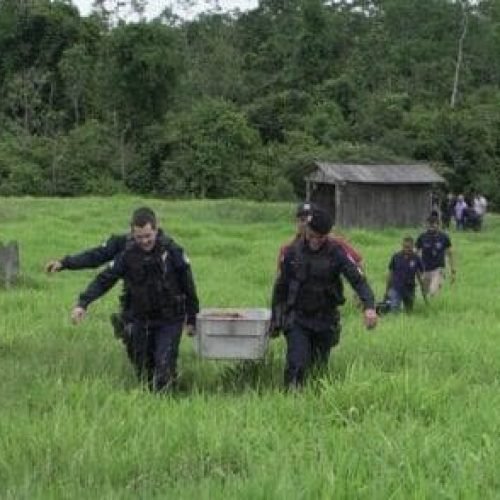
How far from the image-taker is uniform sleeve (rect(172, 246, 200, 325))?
30.0 feet

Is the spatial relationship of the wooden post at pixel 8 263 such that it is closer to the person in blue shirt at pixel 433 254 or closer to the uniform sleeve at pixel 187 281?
the person in blue shirt at pixel 433 254

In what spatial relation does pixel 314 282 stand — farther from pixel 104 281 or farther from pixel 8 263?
pixel 8 263

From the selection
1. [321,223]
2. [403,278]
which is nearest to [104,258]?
[321,223]

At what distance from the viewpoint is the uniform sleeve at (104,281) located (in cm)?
914

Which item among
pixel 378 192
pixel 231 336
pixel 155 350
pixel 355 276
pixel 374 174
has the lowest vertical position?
pixel 155 350

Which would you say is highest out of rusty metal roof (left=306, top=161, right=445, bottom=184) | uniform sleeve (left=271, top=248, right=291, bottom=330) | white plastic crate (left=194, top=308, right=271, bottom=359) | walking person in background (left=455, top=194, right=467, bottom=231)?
rusty metal roof (left=306, top=161, right=445, bottom=184)

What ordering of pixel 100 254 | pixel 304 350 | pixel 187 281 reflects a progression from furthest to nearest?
pixel 100 254, pixel 187 281, pixel 304 350

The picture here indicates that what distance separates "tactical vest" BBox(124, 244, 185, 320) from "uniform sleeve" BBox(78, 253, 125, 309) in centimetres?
7

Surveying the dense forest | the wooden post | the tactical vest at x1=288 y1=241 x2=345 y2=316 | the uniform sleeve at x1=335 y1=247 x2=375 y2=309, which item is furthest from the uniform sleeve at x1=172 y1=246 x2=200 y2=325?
the dense forest

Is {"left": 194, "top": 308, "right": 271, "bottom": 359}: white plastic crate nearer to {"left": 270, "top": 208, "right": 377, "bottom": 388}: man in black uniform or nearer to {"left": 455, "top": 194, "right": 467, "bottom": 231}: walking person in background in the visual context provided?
{"left": 270, "top": 208, "right": 377, "bottom": 388}: man in black uniform

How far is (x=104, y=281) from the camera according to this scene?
9258mm

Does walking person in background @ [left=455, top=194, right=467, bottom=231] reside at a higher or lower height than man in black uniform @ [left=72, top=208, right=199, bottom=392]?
lower

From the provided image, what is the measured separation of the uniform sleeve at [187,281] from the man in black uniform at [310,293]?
0.70 m

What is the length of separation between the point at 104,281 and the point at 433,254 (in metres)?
10.2
